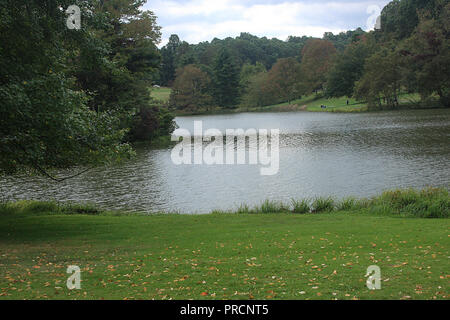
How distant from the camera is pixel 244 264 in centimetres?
941

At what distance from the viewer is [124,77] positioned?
45.3 meters

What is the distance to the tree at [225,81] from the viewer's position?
115 meters

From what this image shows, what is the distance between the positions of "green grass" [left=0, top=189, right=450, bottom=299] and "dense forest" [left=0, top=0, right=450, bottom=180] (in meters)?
2.65

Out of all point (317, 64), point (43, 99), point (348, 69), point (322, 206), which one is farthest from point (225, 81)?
point (43, 99)

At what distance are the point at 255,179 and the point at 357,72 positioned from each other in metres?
75.5

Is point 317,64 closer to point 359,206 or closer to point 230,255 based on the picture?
point 359,206

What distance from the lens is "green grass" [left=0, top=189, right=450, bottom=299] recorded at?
7.66 meters

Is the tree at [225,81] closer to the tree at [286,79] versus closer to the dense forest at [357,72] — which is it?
the dense forest at [357,72]

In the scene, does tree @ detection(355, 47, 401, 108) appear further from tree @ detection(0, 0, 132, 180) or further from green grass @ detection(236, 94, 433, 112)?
tree @ detection(0, 0, 132, 180)

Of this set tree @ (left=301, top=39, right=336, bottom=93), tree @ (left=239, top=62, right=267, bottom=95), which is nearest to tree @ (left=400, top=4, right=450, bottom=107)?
tree @ (left=301, top=39, right=336, bottom=93)

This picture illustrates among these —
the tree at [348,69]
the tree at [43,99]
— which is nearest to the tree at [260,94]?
the tree at [348,69]

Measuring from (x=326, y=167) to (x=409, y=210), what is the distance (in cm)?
1206
